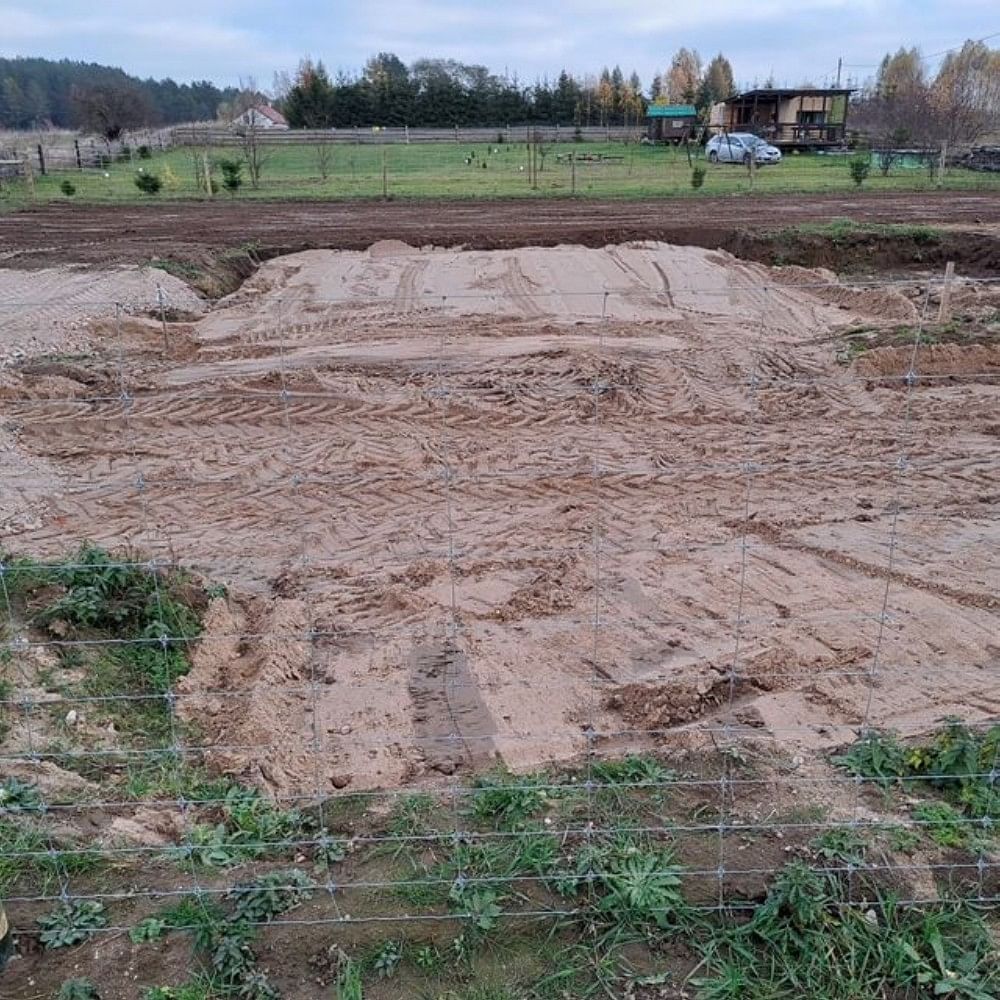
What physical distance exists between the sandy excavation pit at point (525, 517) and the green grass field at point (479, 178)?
17.1 meters

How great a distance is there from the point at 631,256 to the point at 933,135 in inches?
1355

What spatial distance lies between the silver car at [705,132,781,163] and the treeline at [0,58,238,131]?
38.8 meters

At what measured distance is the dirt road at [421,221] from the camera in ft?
61.6

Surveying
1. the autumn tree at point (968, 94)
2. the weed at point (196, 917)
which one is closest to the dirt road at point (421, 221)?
the weed at point (196, 917)

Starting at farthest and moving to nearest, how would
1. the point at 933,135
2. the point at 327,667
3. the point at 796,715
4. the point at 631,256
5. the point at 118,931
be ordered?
the point at 933,135
the point at 631,256
the point at 327,667
the point at 796,715
the point at 118,931

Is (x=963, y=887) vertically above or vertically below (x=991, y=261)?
below

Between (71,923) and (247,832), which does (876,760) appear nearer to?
(247,832)

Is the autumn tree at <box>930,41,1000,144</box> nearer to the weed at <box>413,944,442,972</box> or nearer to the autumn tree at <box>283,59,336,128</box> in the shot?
the autumn tree at <box>283,59,336,128</box>

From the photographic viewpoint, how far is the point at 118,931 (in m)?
3.07

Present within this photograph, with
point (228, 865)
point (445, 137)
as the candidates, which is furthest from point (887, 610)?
point (445, 137)

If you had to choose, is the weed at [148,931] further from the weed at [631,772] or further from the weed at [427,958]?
the weed at [631,772]

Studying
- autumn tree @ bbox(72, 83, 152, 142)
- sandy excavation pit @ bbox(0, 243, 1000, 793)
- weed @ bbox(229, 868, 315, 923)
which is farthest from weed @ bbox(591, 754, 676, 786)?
autumn tree @ bbox(72, 83, 152, 142)

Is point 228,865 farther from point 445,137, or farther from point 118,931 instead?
point 445,137

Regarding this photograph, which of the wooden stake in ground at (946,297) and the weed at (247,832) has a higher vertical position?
the wooden stake in ground at (946,297)
